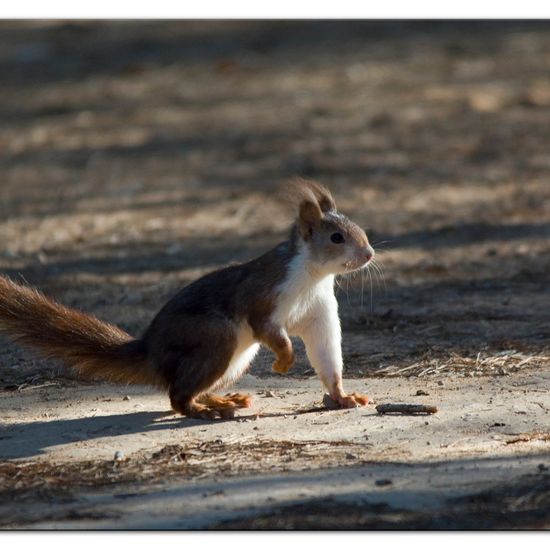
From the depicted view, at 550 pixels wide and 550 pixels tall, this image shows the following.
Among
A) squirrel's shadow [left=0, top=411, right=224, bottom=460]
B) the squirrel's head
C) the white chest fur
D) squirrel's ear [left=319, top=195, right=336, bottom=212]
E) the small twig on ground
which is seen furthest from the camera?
squirrel's ear [left=319, top=195, right=336, bottom=212]

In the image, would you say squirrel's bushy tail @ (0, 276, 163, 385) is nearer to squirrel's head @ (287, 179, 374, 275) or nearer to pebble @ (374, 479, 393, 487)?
squirrel's head @ (287, 179, 374, 275)

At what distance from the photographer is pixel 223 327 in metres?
5.62

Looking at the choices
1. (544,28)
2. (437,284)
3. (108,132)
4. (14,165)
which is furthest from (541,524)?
(544,28)

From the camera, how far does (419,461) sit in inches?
192

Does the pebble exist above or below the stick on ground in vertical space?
below

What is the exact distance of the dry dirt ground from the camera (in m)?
4.67

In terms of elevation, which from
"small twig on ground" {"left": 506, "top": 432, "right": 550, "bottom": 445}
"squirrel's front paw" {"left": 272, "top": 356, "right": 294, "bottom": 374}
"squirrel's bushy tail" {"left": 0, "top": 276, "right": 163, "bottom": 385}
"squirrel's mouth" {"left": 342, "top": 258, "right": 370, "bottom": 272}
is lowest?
"small twig on ground" {"left": 506, "top": 432, "right": 550, "bottom": 445}

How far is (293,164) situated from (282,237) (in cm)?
289

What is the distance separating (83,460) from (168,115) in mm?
10479

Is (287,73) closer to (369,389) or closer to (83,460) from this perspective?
(369,389)

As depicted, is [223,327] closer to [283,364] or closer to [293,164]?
[283,364]

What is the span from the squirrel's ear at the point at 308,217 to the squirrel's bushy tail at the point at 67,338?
926 mm

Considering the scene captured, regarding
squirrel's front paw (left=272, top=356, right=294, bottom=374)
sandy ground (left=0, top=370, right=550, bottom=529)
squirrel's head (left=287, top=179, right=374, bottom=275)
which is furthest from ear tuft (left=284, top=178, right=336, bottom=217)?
sandy ground (left=0, top=370, right=550, bottom=529)

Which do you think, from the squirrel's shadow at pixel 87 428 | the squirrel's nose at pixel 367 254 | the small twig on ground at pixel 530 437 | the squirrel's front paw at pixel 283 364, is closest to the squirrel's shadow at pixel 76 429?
the squirrel's shadow at pixel 87 428
